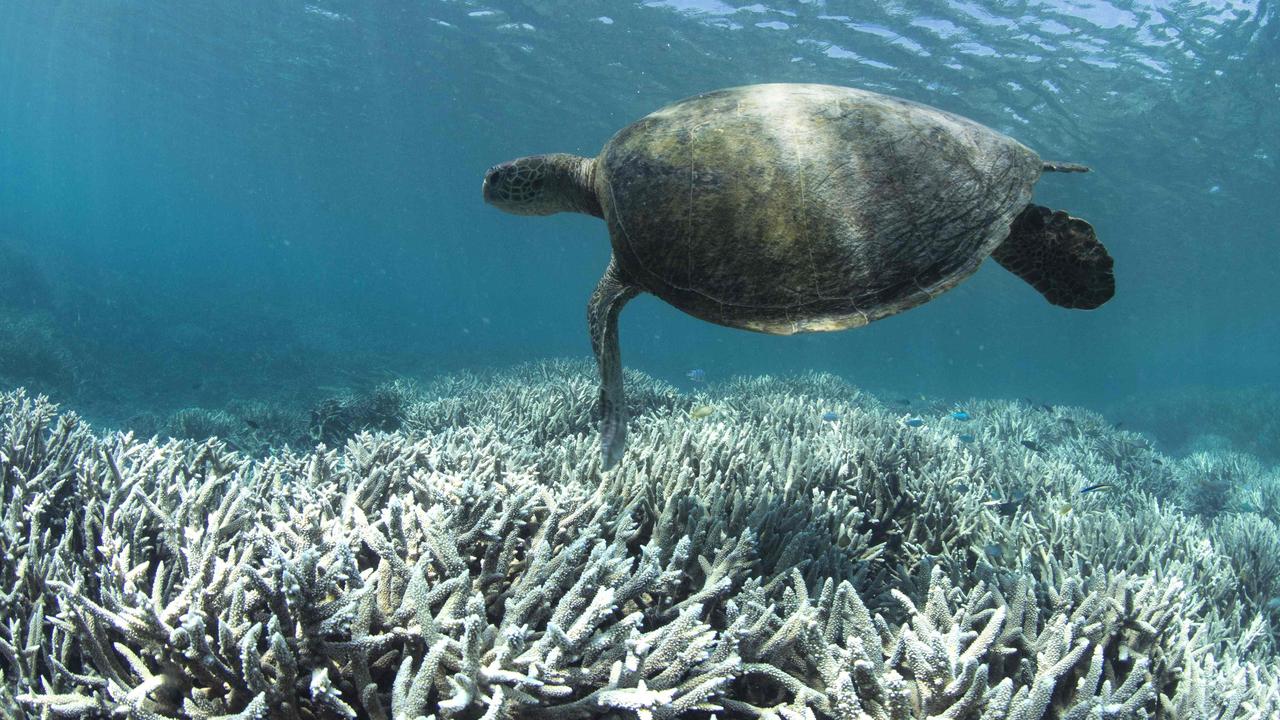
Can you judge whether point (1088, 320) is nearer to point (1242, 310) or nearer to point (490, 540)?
point (1242, 310)

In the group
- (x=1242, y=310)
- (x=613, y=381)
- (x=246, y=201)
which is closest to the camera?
(x=613, y=381)

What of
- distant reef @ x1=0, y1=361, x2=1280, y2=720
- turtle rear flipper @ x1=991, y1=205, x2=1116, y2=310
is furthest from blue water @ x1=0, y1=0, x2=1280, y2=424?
turtle rear flipper @ x1=991, y1=205, x2=1116, y2=310

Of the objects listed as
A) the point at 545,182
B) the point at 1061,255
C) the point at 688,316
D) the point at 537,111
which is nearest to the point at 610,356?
the point at 545,182

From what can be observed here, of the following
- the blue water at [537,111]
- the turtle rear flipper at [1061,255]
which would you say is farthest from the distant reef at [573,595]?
the blue water at [537,111]

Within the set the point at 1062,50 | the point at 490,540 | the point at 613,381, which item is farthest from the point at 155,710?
the point at 1062,50

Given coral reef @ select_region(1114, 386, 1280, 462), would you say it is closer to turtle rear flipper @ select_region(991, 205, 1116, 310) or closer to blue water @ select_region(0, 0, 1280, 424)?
blue water @ select_region(0, 0, 1280, 424)

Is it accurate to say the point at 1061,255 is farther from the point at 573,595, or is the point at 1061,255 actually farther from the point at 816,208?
the point at 573,595

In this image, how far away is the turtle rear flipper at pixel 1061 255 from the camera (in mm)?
2941

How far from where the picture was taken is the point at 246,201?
105125mm

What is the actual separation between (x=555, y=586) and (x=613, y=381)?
5.02 ft

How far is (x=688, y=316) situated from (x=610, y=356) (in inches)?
405

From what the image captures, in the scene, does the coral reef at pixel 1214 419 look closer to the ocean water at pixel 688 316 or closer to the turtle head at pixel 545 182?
the ocean water at pixel 688 316

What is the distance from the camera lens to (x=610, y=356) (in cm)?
349

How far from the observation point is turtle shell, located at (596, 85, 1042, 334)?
2721 mm
